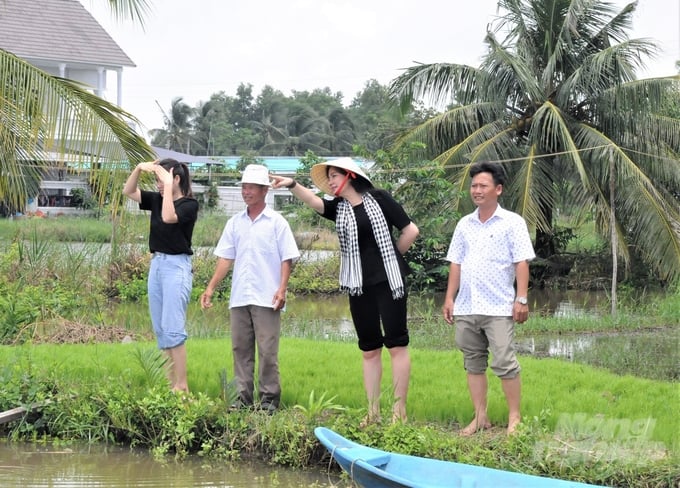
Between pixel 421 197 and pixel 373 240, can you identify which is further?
pixel 421 197

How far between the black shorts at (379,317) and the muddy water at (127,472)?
3.11ft

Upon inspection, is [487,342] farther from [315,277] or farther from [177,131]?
[177,131]

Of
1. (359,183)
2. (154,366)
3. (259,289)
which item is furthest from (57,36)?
(359,183)

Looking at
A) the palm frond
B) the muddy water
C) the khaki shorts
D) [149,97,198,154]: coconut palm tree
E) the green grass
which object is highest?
[149,97,198,154]: coconut palm tree

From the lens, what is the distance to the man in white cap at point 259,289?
6.95 m

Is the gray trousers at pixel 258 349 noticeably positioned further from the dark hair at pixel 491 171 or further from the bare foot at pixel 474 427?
the dark hair at pixel 491 171

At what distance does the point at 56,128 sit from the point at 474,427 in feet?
15.5

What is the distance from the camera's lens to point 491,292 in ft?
20.7

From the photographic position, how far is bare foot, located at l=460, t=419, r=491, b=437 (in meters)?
6.34

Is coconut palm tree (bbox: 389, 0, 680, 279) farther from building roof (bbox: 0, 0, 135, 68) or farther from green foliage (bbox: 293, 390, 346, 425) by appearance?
building roof (bbox: 0, 0, 135, 68)

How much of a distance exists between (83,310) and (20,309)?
1408mm

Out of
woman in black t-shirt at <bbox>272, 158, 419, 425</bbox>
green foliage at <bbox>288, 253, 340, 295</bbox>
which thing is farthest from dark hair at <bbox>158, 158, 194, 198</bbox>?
green foliage at <bbox>288, 253, 340, 295</bbox>

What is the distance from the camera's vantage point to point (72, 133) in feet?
27.5

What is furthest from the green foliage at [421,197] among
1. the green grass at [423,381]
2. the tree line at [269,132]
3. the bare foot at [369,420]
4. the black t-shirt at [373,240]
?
the tree line at [269,132]
